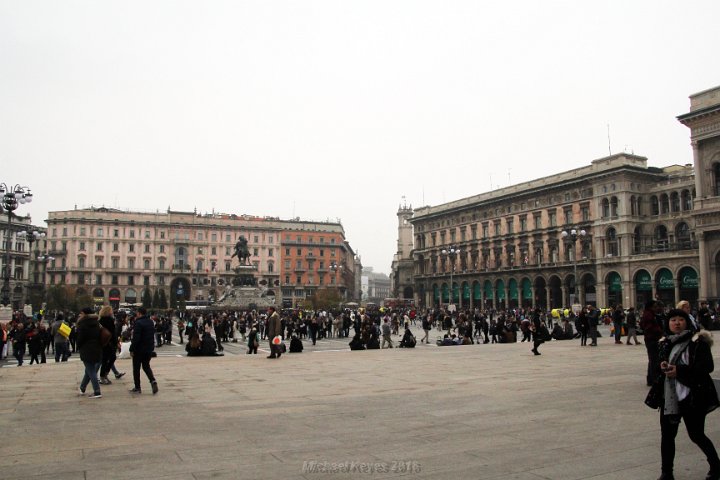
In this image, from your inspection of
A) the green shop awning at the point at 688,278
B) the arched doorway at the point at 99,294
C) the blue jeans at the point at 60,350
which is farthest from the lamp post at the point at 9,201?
the arched doorway at the point at 99,294

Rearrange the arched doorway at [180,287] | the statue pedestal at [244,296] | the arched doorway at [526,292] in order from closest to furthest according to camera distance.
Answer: the statue pedestal at [244,296] → the arched doorway at [526,292] → the arched doorway at [180,287]

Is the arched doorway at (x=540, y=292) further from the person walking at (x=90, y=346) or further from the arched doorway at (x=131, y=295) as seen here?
the person walking at (x=90, y=346)

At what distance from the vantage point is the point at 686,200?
6144cm

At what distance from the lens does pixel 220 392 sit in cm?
1118

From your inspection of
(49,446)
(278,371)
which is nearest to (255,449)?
(49,446)

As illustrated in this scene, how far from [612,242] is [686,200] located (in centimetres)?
848

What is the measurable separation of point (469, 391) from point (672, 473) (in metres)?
5.84

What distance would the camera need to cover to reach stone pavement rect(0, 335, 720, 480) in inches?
230

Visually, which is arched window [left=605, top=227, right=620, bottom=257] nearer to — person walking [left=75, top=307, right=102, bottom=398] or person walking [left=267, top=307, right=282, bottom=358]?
person walking [left=267, top=307, right=282, bottom=358]

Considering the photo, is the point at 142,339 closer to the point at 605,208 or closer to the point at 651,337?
the point at 651,337

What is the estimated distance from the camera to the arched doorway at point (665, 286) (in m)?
57.7

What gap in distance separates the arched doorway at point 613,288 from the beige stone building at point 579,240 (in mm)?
108

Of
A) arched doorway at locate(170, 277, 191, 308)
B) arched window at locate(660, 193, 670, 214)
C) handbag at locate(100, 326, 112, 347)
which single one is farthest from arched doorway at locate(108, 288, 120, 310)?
handbag at locate(100, 326, 112, 347)

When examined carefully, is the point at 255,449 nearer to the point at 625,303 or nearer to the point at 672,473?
the point at 672,473
